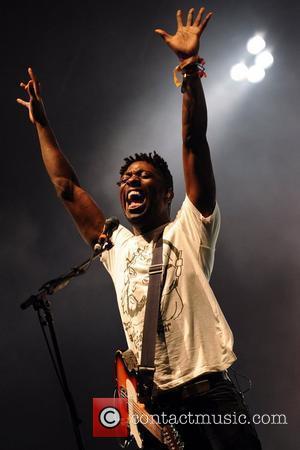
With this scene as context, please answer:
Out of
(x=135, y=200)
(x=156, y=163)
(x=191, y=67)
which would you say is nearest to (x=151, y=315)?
(x=135, y=200)

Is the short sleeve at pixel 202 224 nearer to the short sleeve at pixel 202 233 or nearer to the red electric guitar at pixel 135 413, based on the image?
the short sleeve at pixel 202 233

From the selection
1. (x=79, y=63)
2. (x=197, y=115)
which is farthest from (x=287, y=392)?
Result: (x=79, y=63)

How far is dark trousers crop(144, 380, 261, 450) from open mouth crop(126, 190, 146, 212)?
48.2 inches

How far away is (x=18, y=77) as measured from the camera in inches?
238

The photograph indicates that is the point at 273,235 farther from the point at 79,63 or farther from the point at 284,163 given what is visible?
the point at 79,63

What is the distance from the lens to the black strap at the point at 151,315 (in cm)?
225

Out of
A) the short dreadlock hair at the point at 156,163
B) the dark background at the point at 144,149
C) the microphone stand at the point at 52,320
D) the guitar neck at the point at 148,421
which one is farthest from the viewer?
the dark background at the point at 144,149

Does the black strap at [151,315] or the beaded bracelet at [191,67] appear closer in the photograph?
the black strap at [151,315]

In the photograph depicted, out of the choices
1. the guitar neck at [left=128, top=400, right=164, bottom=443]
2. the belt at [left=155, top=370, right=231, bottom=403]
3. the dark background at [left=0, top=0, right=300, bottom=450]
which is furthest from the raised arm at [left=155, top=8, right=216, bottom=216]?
the dark background at [left=0, top=0, right=300, bottom=450]

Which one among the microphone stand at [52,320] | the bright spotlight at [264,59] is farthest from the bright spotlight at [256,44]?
the microphone stand at [52,320]

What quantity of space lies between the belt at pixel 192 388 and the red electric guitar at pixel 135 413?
0.13 metres

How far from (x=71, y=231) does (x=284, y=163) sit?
3.61 meters

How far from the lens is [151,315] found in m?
2.32

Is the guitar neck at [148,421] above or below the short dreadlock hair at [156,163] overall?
below
